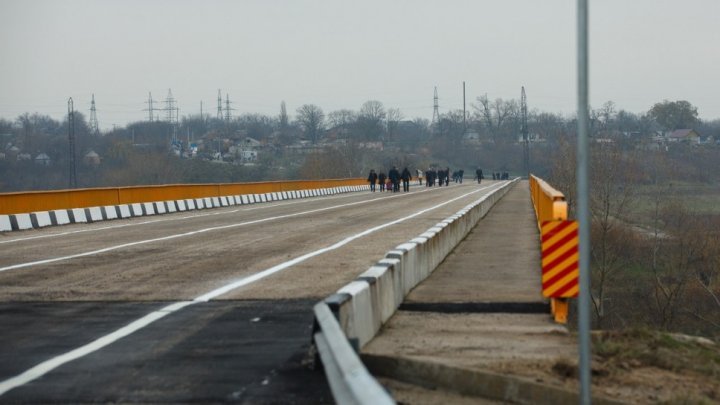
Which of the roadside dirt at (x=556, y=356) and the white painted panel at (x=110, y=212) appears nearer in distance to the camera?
the roadside dirt at (x=556, y=356)

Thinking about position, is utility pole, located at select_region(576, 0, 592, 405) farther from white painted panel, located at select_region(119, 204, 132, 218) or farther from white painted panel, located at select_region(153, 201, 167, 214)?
white painted panel, located at select_region(153, 201, 167, 214)

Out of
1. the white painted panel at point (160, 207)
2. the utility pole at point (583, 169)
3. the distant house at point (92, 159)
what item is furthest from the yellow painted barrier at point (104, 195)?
the distant house at point (92, 159)

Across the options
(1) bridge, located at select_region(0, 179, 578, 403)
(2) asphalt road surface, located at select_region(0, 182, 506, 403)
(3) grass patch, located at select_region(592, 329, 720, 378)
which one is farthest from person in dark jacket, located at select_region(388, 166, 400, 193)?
(3) grass patch, located at select_region(592, 329, 720, 378)

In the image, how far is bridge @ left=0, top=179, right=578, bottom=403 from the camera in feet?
27.5

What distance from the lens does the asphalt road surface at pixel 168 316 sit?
8.36 metres

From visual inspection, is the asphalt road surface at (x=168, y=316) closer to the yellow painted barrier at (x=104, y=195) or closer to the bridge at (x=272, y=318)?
the bridge at (x=272, y=318)

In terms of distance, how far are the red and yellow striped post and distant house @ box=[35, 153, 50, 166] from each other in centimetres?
12418

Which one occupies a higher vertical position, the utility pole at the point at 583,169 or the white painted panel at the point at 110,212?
the utility pole at the point at 583,169

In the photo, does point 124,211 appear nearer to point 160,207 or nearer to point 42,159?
point 160,207

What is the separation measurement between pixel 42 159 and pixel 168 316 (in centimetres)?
12670

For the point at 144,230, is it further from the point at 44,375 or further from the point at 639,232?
the point at 639,232

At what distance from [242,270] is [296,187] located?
2177 inches

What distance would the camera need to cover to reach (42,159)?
13412 cm

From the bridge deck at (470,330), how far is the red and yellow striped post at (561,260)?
44cm
